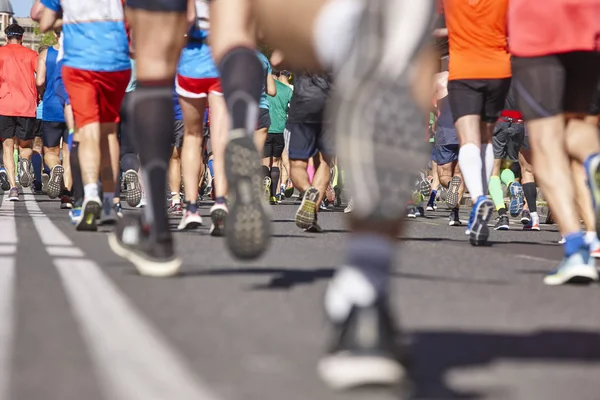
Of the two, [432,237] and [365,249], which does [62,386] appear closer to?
[365,249]

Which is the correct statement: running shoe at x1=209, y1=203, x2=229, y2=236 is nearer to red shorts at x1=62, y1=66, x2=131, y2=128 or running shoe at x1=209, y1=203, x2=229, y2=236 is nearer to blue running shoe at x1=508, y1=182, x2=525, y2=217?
red shorts at x1=62, y1=66, x2=131, y2=128

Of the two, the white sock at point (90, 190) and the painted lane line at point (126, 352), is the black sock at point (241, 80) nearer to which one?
the painted lane line at point (126, 352)

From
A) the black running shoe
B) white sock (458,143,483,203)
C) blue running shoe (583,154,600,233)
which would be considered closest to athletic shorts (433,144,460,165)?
white sock (458,143,483,203)

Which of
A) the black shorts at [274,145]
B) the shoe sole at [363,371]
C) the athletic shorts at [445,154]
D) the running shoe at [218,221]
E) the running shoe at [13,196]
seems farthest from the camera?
the black shorts at [274,145]

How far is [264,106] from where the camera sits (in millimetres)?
15234

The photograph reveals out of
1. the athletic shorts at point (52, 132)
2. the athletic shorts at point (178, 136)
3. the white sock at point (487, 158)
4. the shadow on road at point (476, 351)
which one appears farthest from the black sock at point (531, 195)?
the shadow on road at point (476, 351)

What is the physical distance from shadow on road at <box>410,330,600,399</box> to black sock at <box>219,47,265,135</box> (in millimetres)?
862

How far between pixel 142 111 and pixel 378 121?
2.34m

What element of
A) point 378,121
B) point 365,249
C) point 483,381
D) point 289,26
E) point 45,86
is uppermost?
point 45,86

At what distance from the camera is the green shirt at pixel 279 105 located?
19078 millimetres

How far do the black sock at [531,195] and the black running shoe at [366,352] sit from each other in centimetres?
925

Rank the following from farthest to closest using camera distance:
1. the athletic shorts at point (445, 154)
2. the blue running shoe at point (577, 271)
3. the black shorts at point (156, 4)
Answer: the athletic shorts at point (445, 154) < the blue running shoe at point (577, 271) < the black shorts at point (156, 4)

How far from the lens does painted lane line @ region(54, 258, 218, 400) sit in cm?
264

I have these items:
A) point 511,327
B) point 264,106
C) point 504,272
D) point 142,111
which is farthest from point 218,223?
point 264,106
